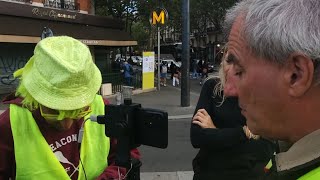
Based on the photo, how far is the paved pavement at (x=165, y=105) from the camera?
614 cm

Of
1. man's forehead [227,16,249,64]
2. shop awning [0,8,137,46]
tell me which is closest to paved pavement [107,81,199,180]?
shop awning [0,8,137,46]

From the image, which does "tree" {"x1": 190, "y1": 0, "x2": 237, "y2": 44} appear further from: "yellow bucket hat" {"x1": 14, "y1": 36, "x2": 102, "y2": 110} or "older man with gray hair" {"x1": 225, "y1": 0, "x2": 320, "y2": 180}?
"older man with gray hair" {"x1": 225, "y1": 0, "x2": 320, "y2": 180}

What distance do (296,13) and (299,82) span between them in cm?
16

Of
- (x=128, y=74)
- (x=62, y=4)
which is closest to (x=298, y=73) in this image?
(x=128, y=74)

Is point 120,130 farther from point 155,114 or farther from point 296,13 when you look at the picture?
point 296,13

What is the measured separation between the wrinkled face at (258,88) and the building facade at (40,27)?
1309cm

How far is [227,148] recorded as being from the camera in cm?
243

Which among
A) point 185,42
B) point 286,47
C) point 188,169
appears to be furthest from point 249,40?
point 185,42

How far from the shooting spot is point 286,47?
97 centimetres

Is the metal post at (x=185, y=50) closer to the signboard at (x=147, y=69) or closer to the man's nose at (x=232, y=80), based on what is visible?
the signboard at (x=147, y=69)

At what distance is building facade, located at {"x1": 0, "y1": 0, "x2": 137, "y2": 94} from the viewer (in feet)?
53.1

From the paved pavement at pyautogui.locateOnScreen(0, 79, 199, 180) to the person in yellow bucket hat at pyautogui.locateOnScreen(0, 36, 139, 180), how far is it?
4.13m

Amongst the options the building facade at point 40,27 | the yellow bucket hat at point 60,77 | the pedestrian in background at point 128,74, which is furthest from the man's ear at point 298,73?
the pedestrian in background at point 128,74

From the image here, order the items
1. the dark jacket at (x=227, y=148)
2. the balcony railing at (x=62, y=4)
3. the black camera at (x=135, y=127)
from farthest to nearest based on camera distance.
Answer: the balcony railing at (x=62, y=4) → the dark jacket at (x=227, y=148) → the black camera at (x=135, y=127)
